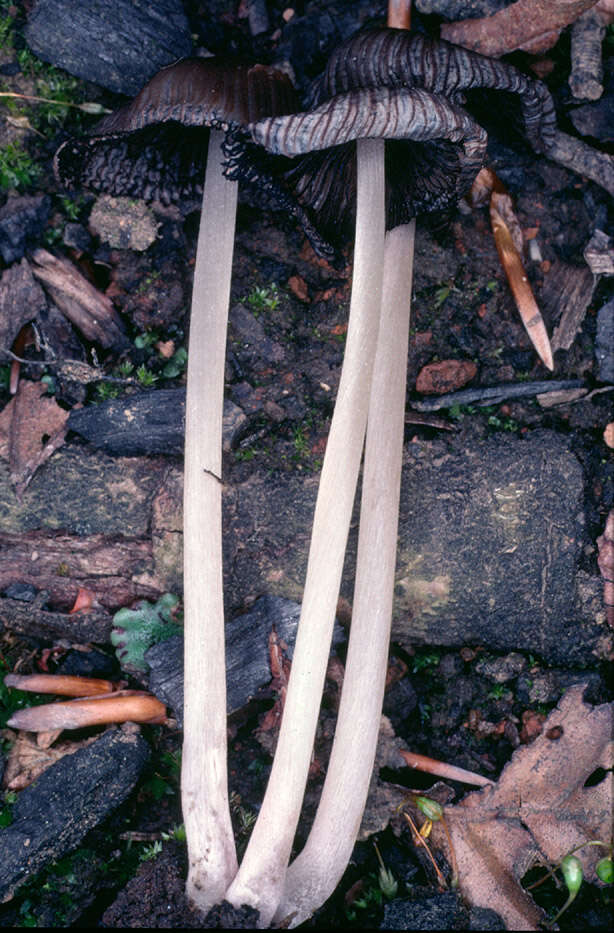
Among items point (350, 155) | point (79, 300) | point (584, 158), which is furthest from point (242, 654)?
point (584, 158)

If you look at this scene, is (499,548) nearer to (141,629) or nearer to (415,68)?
(141,629)

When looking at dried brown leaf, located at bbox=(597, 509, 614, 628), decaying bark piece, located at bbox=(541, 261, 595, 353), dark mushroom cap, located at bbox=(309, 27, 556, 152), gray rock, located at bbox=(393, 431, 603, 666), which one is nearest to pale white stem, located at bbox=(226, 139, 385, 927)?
dark mushroom cap, located at bbox=(309, 27, 556, 152)

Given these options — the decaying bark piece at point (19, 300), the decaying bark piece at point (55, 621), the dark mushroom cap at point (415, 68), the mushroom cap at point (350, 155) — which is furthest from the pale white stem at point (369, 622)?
the decaying bark piece at point (19, 300)

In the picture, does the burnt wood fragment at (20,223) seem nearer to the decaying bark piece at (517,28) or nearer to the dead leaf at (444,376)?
the dead leaf at (444,376)

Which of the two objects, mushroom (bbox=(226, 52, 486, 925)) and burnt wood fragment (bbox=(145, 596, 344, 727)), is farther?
burnt wood fragment (bbox=(145, 596, 344, 727))

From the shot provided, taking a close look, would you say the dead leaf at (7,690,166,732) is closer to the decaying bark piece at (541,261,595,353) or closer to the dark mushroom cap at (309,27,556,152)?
the decaying bark piece at (541,261,595,353)

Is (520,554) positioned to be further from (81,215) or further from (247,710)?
(81,215)
